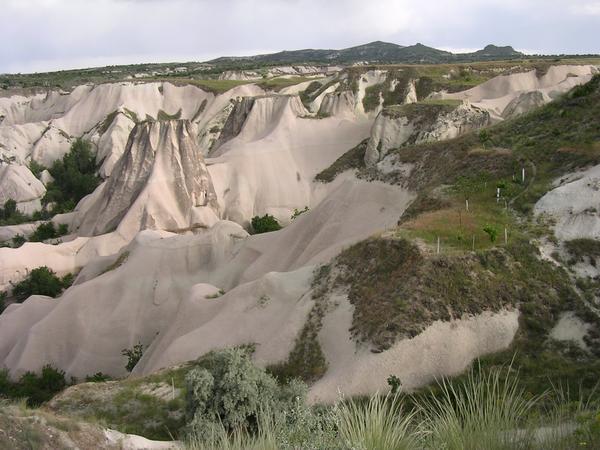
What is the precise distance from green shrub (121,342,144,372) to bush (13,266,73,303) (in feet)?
38.8

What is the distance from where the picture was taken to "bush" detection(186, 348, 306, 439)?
1248 centimetres

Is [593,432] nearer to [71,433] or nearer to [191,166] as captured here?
[71,433]

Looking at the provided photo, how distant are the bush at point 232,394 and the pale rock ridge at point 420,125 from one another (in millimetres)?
28745

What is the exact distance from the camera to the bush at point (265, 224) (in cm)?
4066

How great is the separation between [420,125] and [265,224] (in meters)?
14.3

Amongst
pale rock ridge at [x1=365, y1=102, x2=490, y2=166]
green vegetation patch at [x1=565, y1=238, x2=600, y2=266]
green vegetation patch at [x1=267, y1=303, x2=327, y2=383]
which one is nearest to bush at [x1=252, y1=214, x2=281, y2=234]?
pale rock ridge at [x1=365, y1=102, x2=490, y2=166]

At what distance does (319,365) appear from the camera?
15.3 m

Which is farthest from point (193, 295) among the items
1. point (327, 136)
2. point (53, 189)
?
point (53, 189)

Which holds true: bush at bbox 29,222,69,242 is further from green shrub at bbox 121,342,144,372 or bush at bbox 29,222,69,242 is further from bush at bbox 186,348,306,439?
bush at bbox 186,348,306,439

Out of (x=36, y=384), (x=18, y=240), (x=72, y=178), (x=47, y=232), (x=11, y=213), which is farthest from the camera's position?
(x=72, y=178)

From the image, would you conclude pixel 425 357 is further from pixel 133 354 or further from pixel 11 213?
pixel 11 213

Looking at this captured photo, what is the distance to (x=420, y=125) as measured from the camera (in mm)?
41000

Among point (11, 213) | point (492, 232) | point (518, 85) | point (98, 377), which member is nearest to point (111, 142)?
point (11, 213)

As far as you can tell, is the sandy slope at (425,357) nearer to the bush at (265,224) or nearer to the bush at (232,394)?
the bush at (232,394)
